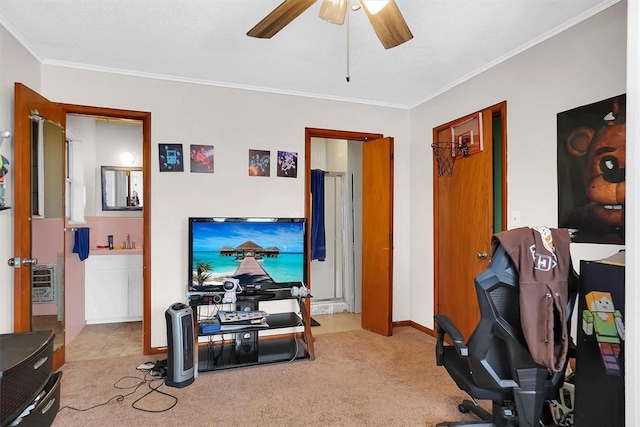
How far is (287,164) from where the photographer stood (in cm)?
374

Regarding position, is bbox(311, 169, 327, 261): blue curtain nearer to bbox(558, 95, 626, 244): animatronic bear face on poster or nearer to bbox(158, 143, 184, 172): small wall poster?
bbox(158, 143, 184, 172): small wall poster

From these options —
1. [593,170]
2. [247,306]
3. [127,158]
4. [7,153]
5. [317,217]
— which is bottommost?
[247,306]

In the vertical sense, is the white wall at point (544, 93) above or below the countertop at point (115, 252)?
above

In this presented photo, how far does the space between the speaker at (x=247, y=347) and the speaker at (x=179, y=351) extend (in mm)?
482

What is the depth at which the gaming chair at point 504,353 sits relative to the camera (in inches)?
68.6

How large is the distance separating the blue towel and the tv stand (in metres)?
1.47

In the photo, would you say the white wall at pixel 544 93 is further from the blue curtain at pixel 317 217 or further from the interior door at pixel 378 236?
the blue curtain at pixel 317 217

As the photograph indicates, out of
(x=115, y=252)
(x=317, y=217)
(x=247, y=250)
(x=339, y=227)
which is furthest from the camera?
(x=339, y=227)

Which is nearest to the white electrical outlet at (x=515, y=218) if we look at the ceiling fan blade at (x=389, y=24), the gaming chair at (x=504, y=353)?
the gaming chair at (x=504, y=353)

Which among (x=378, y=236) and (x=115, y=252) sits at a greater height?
(x=378, y=236)

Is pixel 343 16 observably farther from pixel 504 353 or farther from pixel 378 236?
pixel 378 236

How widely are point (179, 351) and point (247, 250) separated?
3.30ft

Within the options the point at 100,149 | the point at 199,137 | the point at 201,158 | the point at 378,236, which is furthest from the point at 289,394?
the point at 100,149

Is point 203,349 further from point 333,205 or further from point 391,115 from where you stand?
point 391,115
